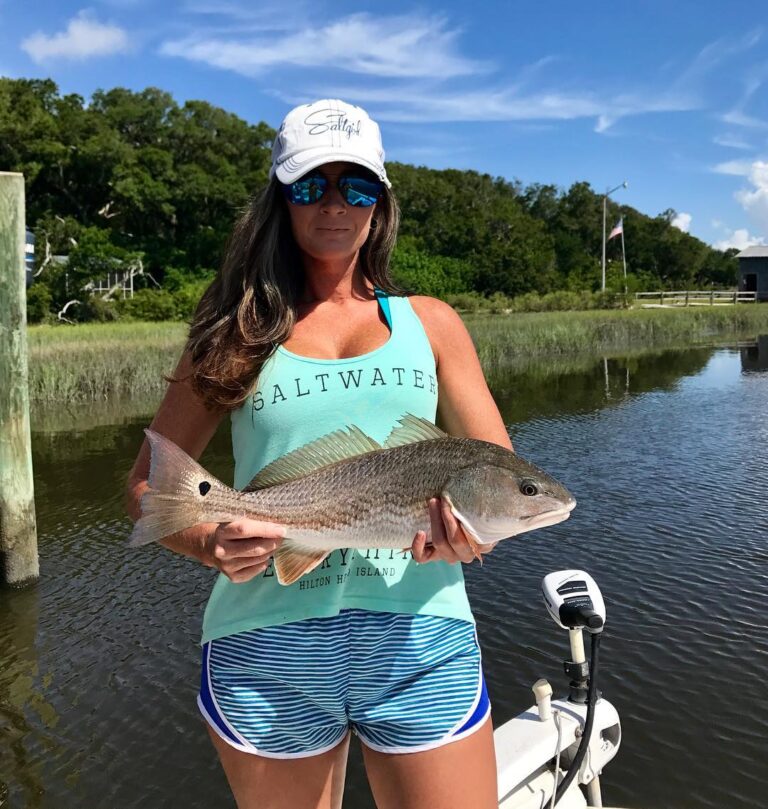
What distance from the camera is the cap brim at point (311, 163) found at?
6.47ft

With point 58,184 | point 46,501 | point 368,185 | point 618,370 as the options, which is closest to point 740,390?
point 618,370

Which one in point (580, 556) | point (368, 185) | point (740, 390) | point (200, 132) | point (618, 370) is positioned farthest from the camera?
point (200, 132)

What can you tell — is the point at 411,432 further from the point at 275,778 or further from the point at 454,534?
the point at 275,778

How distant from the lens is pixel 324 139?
2.00 m

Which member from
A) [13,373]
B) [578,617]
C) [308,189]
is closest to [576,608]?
[578,617]

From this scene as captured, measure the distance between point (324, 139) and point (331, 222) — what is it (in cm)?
21

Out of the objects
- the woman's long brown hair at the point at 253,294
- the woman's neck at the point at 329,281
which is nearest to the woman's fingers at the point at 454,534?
the woman's long brown hair at the point at 253,294

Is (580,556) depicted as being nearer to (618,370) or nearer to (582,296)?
(618,370)

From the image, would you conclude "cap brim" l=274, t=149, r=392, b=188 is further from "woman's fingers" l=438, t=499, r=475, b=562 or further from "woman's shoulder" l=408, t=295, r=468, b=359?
"woman's fingers" l=438, t=499, r=475, b=562

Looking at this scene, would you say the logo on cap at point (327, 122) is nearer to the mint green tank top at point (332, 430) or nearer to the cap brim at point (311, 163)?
the cap brim at point (311, 163)

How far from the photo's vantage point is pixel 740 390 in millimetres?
20438

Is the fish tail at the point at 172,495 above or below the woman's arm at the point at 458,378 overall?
below

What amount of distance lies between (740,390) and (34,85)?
166ft

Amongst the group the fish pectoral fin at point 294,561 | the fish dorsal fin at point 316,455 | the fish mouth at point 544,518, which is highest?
the fish dorsal fin at point 316,455
